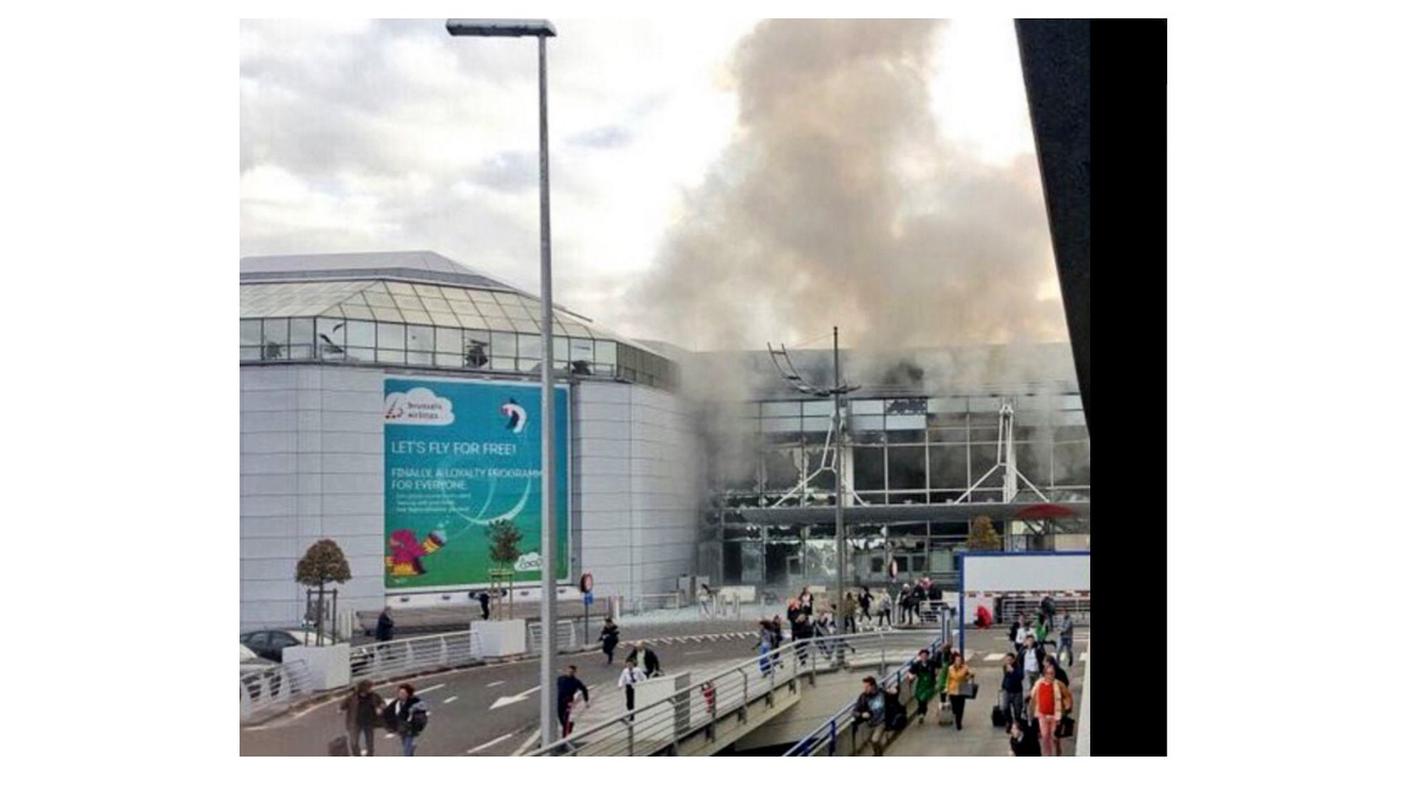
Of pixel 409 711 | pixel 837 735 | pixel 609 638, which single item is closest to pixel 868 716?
pixel 837 735

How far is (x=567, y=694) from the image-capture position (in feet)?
17.6

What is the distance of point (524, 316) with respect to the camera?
5.39m

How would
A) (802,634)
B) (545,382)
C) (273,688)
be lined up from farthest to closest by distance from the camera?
(802,634)
(545,382)
(273,688)

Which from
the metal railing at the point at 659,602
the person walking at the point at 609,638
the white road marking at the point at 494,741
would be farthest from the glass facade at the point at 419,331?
the white road marking at the point at 494,741

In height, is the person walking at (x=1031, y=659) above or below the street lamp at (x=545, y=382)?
below

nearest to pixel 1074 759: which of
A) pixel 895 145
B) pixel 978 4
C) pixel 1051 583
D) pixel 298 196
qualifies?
pixel 1051 583

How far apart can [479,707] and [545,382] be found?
3.37 ft

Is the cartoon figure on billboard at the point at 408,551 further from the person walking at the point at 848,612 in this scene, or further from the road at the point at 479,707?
the person walking at the point at 848,612

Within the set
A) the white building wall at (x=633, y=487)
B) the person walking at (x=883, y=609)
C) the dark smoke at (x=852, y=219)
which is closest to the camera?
the dark smoke at (x=852, y=219)

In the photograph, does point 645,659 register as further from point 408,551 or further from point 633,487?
point 408,551

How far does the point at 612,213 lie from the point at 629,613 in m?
1.26

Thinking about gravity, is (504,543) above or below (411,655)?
above

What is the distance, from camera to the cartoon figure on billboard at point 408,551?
210 inches

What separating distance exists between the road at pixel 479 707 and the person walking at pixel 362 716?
0.02 metres
